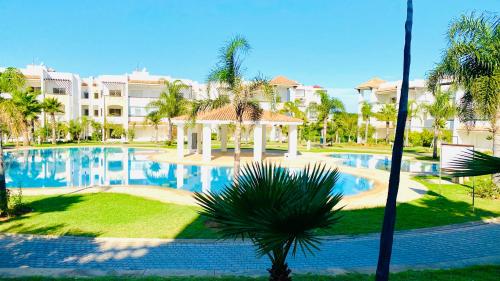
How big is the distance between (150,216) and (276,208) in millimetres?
8191

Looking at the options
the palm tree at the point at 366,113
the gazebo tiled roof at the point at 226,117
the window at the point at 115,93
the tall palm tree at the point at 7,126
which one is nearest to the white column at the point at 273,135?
the palm tree at the point at 366,113

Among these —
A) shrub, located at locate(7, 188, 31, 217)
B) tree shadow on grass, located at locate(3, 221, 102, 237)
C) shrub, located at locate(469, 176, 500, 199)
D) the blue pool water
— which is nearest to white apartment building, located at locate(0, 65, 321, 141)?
the blue pool water

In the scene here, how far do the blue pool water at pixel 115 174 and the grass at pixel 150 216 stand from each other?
4.36 m

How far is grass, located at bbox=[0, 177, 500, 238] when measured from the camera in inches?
377

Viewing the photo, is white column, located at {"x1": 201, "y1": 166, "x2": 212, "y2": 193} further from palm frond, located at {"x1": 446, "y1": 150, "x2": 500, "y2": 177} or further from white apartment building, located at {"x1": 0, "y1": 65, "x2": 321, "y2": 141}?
white apartment building, located at {"x1": 0, "y1": 65, "x2": 321, "y2": 141}

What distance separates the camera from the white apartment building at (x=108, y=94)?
51.6 m

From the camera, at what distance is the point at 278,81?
196 ft

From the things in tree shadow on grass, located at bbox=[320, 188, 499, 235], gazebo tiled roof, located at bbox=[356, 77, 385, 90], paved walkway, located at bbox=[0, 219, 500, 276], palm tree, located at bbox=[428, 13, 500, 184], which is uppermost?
gazebo tiled roof, located at bbox=[356, 77, 385, 90]

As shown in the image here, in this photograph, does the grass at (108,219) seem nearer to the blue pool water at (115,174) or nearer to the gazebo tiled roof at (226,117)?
the blue pool water at (115,174)

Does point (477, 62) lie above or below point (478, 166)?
above

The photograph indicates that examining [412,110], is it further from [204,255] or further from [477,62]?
[204,255]

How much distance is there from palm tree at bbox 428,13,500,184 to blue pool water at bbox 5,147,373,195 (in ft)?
20.9

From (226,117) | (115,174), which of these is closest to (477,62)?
(226,117)

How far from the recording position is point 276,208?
397 cm
